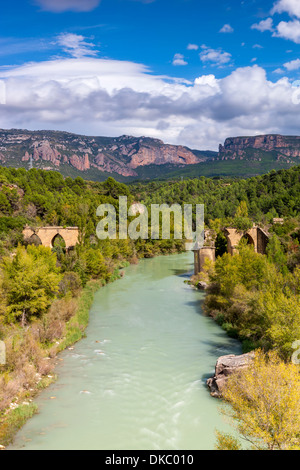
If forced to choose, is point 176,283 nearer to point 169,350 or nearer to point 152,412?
point 169,350

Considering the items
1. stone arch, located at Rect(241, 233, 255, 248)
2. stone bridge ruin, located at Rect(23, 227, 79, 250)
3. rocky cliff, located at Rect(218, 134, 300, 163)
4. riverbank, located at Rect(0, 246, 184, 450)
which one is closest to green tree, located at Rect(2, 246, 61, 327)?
riverbank, located at Rect(0, 246, 184, 450)

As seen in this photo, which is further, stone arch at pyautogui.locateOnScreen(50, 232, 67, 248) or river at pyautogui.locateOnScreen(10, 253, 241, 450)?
stone arch at pyautogui.locateOnScreen(50, 232, 67, 248)

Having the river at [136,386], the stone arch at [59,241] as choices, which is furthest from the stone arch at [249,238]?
the stone arch at [59,241]

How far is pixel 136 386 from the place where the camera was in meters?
14.5

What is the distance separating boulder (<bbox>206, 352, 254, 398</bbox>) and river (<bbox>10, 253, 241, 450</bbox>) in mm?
300

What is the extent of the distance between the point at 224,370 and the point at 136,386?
356 centimetres

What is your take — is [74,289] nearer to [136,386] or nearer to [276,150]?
[136,386]

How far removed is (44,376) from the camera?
15094 millimetres

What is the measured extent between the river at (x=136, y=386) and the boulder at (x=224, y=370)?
0.30 metres

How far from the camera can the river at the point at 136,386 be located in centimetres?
1119

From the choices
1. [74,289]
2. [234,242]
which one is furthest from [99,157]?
[74,289]

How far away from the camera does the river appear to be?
1119 cm

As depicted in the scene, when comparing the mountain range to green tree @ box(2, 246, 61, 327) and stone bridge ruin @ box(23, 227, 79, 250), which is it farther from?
green tree @ box(2, 246, 61, 327)

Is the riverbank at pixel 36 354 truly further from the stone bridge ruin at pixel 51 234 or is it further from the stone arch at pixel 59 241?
the stone bridge ruin at pixel 51 234
